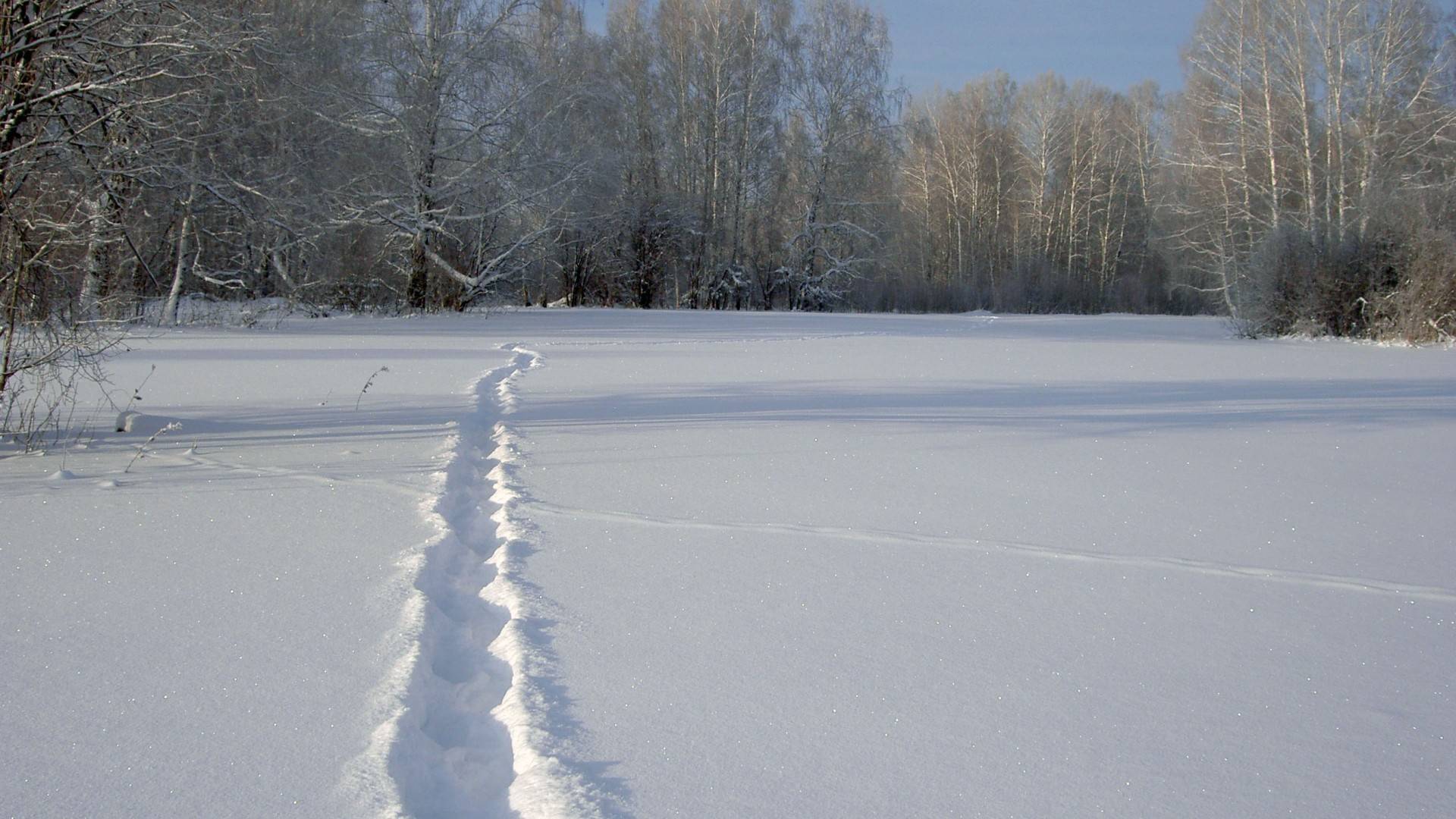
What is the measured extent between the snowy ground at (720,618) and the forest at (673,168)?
6.77ft

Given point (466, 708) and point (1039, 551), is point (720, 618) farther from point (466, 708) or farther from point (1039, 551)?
point (1039, 551)

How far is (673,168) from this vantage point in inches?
1142

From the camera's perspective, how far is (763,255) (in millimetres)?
29422

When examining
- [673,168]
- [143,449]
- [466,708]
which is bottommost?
[466,708]

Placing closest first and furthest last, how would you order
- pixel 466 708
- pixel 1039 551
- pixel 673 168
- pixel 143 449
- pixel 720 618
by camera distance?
1. pixel 466 708
2. pixel 720 618
3. pixel 1039 551
4. pixel 143 449
5. pixel 673 168

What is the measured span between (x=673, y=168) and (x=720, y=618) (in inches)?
1076

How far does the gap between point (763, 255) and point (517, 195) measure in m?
11.7

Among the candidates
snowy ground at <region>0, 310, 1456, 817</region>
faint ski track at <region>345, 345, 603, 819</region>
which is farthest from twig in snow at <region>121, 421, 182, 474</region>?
faint ski track at <region>345, 345, 603, 819</region>

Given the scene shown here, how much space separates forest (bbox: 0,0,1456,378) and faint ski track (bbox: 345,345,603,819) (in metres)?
3.01

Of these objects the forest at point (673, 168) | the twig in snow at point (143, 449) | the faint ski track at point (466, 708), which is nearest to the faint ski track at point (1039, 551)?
the faint ski track at point (466, 708)

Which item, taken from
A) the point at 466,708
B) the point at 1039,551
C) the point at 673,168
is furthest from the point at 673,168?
the point at 466,708

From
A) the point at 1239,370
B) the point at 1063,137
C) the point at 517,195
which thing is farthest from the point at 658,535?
the point at 1063,137

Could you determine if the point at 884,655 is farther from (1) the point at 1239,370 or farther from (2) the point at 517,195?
(2) the point at 517,195

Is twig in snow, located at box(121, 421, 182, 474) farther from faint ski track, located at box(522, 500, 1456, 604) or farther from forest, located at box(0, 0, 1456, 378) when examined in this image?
faint ski track, located at box(522, 500, 1456, 604)
